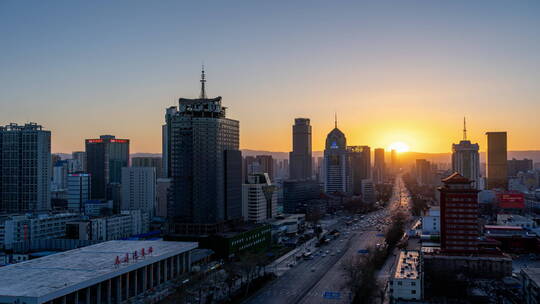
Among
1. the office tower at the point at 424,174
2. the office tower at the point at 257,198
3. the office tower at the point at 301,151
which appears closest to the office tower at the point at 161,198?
the office tower at the point at 257,198

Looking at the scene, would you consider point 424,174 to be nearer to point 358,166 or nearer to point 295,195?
point 358,166

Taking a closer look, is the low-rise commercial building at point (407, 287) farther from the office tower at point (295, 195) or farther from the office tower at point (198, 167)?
the office tower at point (295, 195)

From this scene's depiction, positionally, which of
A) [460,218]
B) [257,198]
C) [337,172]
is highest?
[337,172]

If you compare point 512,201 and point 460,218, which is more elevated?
point 460,218

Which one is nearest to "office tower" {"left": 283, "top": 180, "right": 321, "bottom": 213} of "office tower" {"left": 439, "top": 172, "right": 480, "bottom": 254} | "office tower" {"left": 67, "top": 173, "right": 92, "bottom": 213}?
"office tower" {"left": 67, "top": 173, "right": 92, "bottom": 213}

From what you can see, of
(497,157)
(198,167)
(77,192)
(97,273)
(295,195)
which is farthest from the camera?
(497,157)

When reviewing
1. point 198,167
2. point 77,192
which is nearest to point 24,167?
point 77,192

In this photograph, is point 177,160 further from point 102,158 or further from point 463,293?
point 102,158
